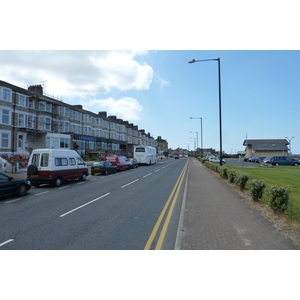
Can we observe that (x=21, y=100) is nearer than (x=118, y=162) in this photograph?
No

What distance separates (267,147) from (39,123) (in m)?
70.4

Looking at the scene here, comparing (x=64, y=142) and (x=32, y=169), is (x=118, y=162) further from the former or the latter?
(x=64, y=142)

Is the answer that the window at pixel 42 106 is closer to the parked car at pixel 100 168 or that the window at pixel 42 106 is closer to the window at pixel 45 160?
the parked car at pixel 100 168

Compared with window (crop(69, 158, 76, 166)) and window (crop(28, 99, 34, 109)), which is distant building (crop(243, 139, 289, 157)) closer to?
window (crop(28, 99, 34, 109))

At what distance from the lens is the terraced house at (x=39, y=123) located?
3134 centimetres

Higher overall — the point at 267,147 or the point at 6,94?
the point at 6,94

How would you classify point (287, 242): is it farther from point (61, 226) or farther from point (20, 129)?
point (20, 129)

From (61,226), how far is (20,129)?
3106cm

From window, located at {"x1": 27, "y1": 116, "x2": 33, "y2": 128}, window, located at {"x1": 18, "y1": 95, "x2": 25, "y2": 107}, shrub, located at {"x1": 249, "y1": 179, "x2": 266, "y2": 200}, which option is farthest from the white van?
window, located at {"x1": 27, "y1": 116, "x2": 33, "y2": 128}

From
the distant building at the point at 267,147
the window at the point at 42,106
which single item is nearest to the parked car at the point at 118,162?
the window at the point at 42,106

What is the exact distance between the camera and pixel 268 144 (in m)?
80.6

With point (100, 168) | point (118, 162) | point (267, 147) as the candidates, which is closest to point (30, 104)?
point (118, 162)

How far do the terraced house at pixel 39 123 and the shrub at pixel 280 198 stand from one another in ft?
104

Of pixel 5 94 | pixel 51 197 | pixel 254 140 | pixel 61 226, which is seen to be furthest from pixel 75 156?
pixel 254 140
